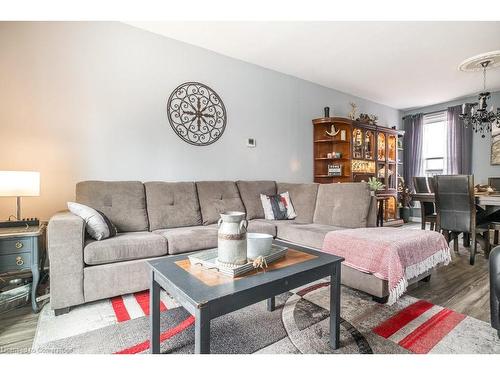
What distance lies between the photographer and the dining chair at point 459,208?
2.80 metres

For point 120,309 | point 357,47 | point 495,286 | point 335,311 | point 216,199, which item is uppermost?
point 357,47

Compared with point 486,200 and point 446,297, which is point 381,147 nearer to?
point 486,200

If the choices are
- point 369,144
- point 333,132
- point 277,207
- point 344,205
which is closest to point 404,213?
point 369,144

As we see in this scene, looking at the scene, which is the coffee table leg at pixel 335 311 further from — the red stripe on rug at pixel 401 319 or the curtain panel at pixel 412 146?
the curtain panel at pixel 412 146

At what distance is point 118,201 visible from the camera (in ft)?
7.95

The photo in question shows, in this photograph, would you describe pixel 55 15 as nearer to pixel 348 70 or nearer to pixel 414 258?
pixel 414 258

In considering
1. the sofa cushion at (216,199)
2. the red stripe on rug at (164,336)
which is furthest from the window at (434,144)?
the red stripe on rug at (164,336)

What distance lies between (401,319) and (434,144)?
5.24 metres

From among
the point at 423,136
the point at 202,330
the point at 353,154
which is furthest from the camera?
the point at 423,136

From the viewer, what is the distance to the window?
18.0ft

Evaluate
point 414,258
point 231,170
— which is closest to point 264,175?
point 231,170

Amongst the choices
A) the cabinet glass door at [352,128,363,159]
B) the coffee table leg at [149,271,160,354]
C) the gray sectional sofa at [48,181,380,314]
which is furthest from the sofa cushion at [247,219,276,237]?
the cabinet glass door at [352,128,363,159]

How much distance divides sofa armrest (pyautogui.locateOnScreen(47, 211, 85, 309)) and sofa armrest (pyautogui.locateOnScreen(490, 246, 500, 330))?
243 cm

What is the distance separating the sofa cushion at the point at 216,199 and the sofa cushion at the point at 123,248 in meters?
0.76
